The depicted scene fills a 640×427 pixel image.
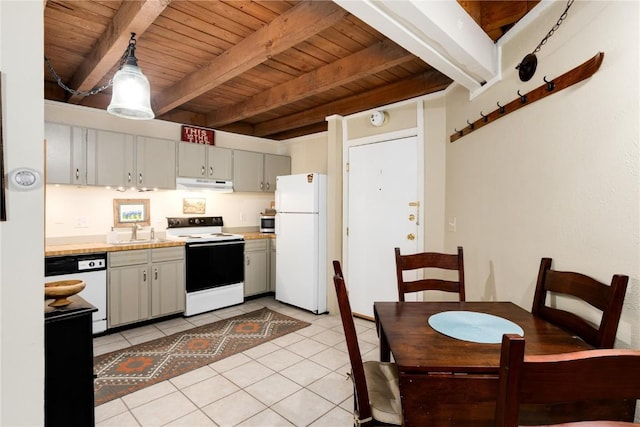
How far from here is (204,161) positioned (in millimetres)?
4180

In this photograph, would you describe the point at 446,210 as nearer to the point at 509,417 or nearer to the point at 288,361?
the point at 288,361

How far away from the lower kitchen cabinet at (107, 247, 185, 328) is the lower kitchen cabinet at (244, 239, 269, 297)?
895 millimetres

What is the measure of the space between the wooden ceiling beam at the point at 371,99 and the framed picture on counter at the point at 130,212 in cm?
208

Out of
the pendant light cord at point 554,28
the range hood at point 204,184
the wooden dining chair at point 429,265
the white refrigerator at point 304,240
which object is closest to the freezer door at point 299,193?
the white refrigerator at point 304,240

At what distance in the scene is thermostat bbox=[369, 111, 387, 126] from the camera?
3482mm

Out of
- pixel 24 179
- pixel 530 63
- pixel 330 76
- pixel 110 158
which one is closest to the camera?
pixel 24 179

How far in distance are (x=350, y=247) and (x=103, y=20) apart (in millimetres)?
3097

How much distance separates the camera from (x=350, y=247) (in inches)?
152

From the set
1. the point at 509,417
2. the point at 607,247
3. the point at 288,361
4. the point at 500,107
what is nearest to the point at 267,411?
the point at 288,361

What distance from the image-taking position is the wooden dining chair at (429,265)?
2.12 metres

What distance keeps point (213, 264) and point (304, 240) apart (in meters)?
1.20

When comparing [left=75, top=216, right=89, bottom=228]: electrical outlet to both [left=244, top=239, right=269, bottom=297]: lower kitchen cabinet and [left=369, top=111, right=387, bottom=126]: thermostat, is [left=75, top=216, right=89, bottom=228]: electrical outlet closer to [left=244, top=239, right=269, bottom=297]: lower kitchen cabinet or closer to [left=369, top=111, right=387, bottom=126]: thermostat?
[left=244, top=239, right=269, bottom=297]: lower kitchen cabinet

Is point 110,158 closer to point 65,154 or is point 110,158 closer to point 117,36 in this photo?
point 65,154

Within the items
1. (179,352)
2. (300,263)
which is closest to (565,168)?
(300,263)
